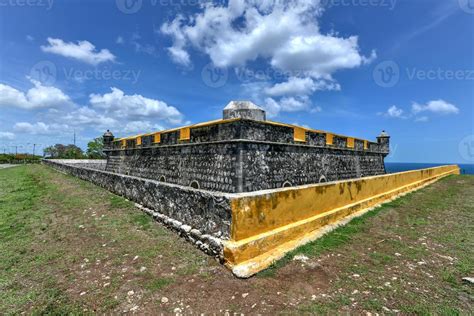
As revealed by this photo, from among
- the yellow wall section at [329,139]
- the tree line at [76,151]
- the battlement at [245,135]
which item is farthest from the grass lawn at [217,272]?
the tree line at [76,151]

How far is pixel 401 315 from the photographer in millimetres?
2512

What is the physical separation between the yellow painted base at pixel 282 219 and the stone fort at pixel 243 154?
216 centimetres

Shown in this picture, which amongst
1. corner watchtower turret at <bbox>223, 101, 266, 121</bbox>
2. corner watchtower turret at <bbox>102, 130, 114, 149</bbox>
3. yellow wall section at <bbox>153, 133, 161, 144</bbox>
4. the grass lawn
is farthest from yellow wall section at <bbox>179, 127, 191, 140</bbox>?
corner watchtower turret at <bbox>102, 130, 114, 149</bbox>

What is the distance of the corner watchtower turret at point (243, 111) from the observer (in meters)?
9.37

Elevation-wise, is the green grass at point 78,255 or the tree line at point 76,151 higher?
the tree line at point 76,151

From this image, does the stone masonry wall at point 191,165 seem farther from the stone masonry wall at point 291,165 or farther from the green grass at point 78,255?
the green grass at point 78,255

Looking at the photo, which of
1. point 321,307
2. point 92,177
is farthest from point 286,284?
point 92,177

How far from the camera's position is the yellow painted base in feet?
11.6

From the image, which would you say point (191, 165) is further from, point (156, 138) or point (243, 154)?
point (156, 138)

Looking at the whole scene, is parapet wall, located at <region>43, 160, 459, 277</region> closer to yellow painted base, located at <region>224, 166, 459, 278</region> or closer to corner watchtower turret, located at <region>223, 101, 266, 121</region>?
yellow painted base, located at <region>224, 166, 459, 278</region>

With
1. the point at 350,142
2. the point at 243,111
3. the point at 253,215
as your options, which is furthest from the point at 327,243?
the point at 350,142

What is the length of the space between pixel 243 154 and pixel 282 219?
2.80 meters

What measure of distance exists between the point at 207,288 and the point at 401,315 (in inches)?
86.1

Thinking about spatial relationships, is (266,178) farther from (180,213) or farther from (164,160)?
(164,160)
